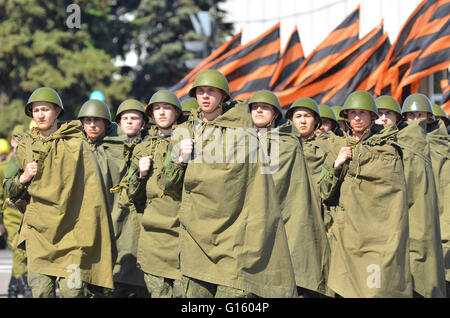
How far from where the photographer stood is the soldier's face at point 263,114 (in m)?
8.98

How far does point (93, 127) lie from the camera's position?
9.78 metres

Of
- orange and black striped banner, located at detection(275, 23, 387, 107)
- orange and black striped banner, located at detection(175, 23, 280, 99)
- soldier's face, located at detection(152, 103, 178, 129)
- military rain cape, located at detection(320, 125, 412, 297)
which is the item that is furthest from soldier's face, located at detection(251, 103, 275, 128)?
orange and black striped banner, located at detection(175, 23, 280, 99)

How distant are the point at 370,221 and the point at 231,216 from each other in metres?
1.74

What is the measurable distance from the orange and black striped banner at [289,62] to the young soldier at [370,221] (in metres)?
7.82

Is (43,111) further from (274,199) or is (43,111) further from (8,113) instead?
(8,113)

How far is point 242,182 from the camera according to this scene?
21.8 feet

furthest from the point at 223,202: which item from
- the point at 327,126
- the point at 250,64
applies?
the point at 250,64

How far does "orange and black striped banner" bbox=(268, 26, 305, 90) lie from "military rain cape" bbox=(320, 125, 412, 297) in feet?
25.9

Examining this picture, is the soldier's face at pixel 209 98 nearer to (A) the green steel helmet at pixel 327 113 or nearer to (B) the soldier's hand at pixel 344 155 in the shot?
(B) the soldier's hand at pixel 344 155

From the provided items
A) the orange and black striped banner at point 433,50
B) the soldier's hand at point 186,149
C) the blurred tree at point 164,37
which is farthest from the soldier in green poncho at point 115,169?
the blurred tree at point 164,37

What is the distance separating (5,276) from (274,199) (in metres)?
8.31

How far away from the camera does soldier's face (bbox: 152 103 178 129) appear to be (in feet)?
28.9
